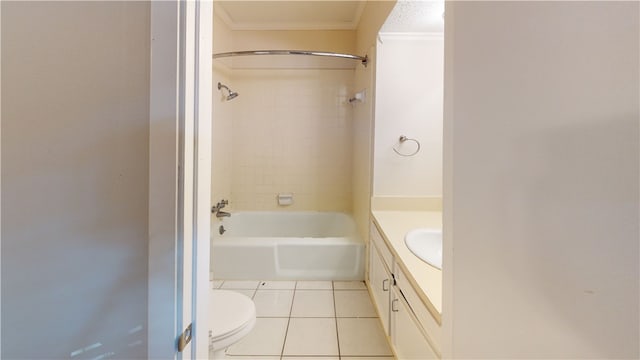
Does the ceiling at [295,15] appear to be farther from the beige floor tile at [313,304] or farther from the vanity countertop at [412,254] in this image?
the beige floor tile at [313,304]

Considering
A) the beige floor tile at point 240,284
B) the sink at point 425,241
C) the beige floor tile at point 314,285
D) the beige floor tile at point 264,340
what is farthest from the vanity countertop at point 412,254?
the beige floor tile at point 240,284

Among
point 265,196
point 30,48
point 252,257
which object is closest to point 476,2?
point 30,48

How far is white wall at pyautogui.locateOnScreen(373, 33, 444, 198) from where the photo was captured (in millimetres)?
2074

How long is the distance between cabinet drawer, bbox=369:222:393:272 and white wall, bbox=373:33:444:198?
32cm

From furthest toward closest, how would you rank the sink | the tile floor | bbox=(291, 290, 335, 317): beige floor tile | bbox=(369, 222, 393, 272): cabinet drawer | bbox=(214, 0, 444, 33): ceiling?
bbox=(214, 0, 444, 33): ceiling, bbox=(291, 290, 335, 317): beige floor tile, the tile floor, bbox=(369, 222, 393, 272): cabinet drawer, the sink

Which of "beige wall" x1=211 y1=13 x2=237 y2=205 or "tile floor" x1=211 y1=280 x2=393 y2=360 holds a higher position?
"beige wall" x1=211 y1=13 x2=237 y2=205

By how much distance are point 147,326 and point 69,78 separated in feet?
A: 1.71

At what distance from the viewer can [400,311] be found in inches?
53.1

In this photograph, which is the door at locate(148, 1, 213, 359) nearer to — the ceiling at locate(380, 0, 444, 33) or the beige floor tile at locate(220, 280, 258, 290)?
the ceiling at locate(380, 0, 444, 33)

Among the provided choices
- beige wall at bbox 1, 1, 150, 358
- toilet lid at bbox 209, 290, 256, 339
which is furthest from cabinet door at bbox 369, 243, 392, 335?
beige wall at bbox 1, 1, 150, 358

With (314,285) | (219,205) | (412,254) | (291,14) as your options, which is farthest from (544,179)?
(291,14)

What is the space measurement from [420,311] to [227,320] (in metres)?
0.88

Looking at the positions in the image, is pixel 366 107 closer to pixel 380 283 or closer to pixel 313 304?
pixel 380 283

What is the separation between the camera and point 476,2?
552 mm
